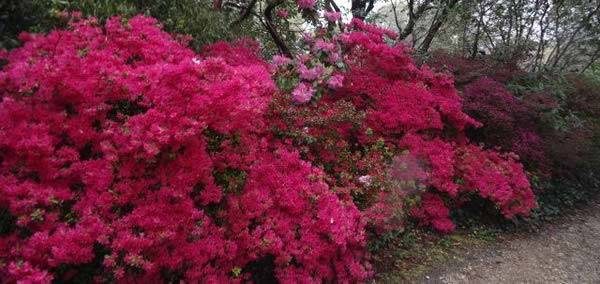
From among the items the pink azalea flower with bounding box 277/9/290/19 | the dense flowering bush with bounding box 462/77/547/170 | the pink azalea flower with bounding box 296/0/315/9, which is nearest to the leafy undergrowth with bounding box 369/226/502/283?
the dense flowering bush with bounding box 462/77/547/170

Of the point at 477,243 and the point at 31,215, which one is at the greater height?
the point at 31,215

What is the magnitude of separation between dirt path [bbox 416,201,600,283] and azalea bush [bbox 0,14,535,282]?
1.07m

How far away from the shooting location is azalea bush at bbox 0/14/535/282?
257 cm

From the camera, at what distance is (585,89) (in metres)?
7.86

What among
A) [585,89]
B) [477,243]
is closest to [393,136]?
[477,243]

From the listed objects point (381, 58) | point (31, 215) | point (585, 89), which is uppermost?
point (585, 89)

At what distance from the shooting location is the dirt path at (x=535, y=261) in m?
4.78

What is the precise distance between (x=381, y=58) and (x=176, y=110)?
11.7 ft

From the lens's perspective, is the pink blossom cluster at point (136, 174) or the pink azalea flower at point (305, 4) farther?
the pink azalea flower at point (305, 4)

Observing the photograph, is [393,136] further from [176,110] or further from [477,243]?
[176,110]

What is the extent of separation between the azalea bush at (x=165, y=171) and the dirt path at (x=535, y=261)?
1.07m

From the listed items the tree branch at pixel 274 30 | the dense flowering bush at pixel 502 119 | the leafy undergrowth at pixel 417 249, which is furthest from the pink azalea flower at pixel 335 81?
the dense flowering bush at pixel 502 119

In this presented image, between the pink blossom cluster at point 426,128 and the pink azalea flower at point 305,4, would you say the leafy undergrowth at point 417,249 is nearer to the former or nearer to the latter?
the pink blossom cluster at point 426,128

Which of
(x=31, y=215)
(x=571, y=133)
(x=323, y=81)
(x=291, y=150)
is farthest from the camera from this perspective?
(x=571, y=133)
